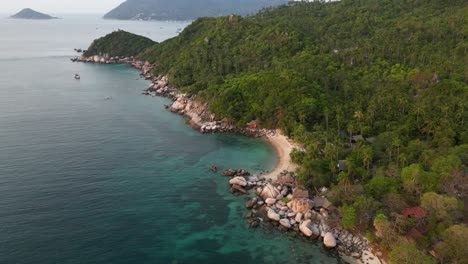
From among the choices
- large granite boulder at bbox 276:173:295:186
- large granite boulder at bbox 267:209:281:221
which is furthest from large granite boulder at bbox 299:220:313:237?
large granite boulder at bbox 276:173:295:186

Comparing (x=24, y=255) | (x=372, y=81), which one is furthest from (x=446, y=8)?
(x=24, y=255)

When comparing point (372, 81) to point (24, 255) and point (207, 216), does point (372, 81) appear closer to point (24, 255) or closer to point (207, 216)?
point (207, 216)

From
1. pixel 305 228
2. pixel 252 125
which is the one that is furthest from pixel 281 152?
pixel 305 228

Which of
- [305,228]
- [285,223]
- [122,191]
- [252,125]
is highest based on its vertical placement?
[252,125]

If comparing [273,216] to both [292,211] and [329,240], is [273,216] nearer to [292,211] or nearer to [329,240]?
[292,211]

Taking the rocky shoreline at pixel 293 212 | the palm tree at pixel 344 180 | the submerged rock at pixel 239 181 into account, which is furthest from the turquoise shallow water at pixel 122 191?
the palm tree at pixel 344 180
